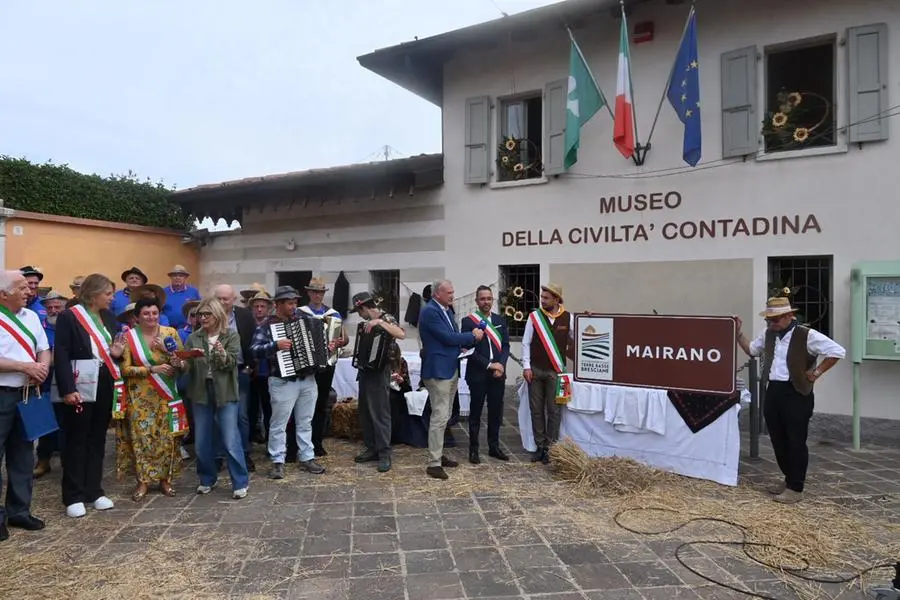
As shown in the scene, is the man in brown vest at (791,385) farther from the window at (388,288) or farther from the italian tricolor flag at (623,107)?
the window at (388,288)

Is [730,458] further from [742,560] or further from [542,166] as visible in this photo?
[542,166]

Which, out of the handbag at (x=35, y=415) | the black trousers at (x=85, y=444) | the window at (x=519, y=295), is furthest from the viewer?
the window at (x=519, y=295)

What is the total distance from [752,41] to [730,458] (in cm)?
564

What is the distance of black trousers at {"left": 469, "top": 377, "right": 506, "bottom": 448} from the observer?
5816mm

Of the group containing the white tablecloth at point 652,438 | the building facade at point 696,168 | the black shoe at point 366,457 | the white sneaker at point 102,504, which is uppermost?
the building facade at point 696,168

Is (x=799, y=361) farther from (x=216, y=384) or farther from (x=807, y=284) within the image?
(x=216, y=384)

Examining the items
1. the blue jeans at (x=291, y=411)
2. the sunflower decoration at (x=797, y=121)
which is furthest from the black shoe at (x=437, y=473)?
the sunflower decoration at (x=797, y=121)

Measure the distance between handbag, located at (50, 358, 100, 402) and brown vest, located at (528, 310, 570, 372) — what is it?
3.87 metres

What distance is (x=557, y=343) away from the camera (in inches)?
226

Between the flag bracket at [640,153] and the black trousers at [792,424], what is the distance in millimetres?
4268

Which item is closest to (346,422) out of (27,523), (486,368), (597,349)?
(486,368)

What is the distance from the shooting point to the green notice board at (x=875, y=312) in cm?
632

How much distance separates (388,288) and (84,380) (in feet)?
21.5

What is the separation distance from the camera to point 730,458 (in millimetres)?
5035
